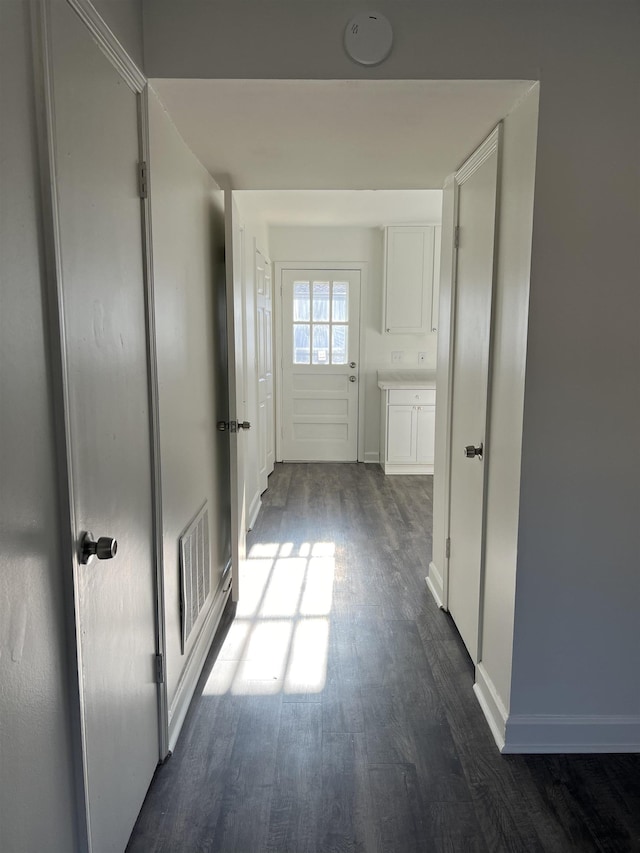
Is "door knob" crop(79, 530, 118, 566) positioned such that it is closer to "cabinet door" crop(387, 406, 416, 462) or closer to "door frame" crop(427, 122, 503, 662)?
"door frame" crop(427, 122, 503, 662)

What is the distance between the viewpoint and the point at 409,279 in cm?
584

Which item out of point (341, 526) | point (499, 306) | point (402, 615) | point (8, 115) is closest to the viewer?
point (8, 115)

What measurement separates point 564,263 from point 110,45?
1.37 meters

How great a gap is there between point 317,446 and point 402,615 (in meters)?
3.57

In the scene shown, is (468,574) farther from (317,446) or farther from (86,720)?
(317,446)

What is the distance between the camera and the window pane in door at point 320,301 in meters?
6.10

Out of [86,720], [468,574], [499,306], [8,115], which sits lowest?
[468,574]

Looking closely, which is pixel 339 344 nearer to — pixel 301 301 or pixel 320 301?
pixel 320 301

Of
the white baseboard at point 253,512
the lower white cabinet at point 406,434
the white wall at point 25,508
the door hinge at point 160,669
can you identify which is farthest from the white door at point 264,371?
the white wall at point 25,508

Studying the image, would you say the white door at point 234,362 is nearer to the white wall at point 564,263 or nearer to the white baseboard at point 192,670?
the white baseboard at point 192,670

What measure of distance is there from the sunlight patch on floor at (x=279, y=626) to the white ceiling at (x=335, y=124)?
82.1 inches

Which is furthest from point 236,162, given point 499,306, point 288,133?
point 499,306

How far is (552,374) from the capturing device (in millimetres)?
1775

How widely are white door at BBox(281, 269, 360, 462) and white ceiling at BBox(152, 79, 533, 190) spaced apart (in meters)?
3.37
